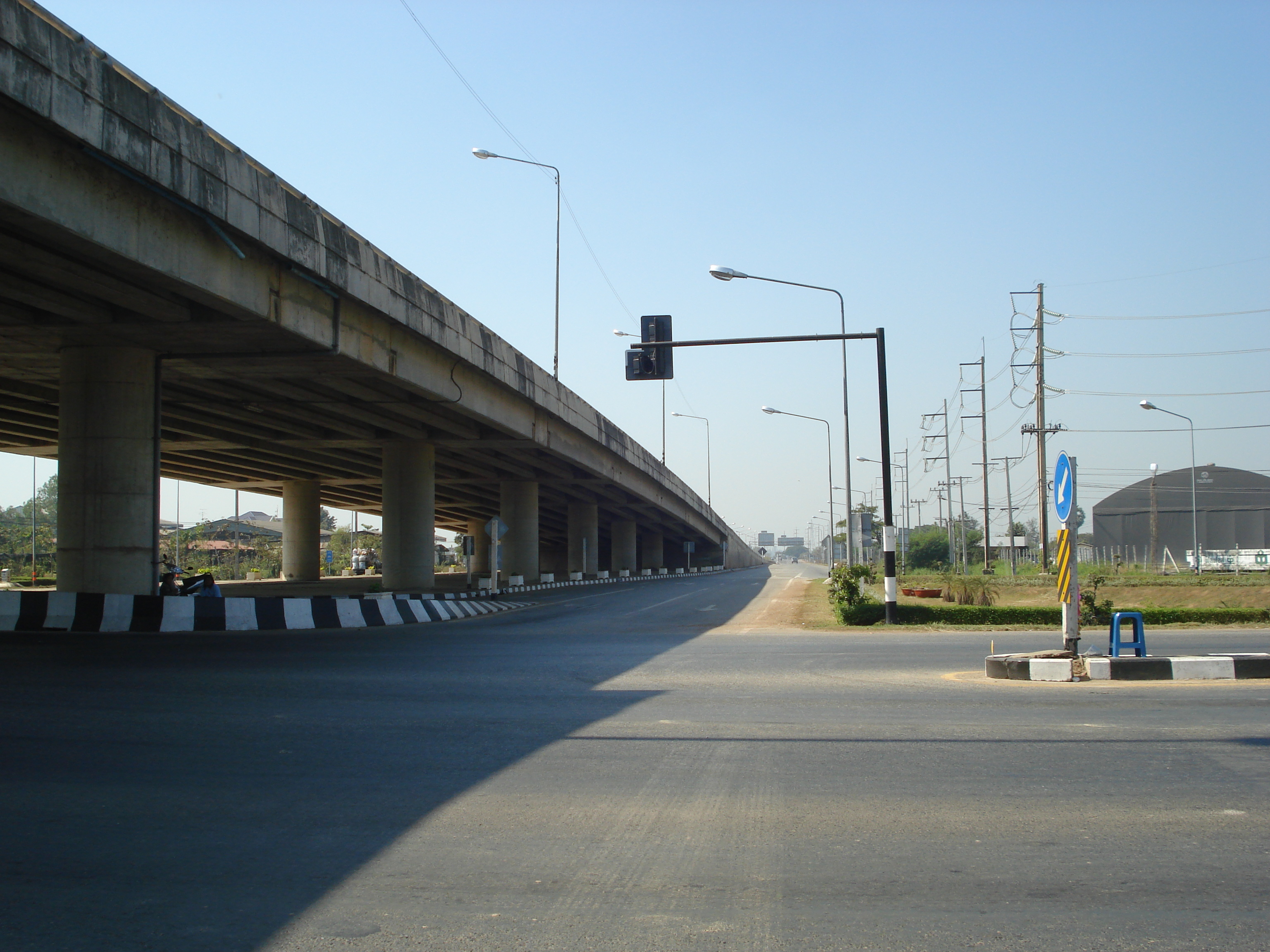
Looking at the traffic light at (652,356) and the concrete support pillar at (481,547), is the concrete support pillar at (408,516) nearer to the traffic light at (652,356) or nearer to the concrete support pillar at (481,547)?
the traffic light at (652,356)

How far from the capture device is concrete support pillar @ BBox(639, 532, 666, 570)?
325 ft

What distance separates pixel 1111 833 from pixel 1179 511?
98.1 meters

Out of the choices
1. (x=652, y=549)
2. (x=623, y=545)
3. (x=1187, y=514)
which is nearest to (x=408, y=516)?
(x=623, y=545)

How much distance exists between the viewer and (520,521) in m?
52.9

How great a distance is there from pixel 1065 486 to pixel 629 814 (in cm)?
853

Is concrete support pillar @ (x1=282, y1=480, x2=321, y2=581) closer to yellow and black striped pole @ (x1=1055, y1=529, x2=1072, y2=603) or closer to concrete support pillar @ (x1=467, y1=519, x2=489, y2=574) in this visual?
concrete support pillar @ (x1=467, y1=519, x2=489, y2=574)

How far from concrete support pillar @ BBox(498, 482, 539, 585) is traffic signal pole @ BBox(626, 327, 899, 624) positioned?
31177 mm

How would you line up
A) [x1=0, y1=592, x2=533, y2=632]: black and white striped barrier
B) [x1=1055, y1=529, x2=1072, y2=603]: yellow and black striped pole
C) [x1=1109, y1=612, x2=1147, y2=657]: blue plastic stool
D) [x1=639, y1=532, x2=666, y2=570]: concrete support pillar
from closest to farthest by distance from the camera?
[x1=1055, y1=529, x2=1072, y2=603]: yellow and black striped pole
[x1=1109, y1=612, x2=1147, y2=657]: blue plastic stool
[x1=0, y1=592, x2=533, y2=632]: black and white striped barrier
[x1=639, y1=532, x2=666, y2=570]: concrete support pillar

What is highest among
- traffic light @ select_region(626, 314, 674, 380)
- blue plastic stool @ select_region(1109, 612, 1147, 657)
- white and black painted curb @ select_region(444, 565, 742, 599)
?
traffic light @ select_region(626, 314, 674, 380)

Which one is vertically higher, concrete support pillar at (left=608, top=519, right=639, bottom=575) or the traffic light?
the traffic light

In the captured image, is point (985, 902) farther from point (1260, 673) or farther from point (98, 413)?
point (98, 413)

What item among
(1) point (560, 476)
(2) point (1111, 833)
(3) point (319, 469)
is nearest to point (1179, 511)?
(1) point (560, 476)

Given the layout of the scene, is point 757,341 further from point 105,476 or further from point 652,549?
point 652,549

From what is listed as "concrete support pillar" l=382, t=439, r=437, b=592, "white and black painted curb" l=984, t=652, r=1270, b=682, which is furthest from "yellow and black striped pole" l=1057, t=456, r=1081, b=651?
"concrete support pillar" l=382, t=439, r=437, b=592
